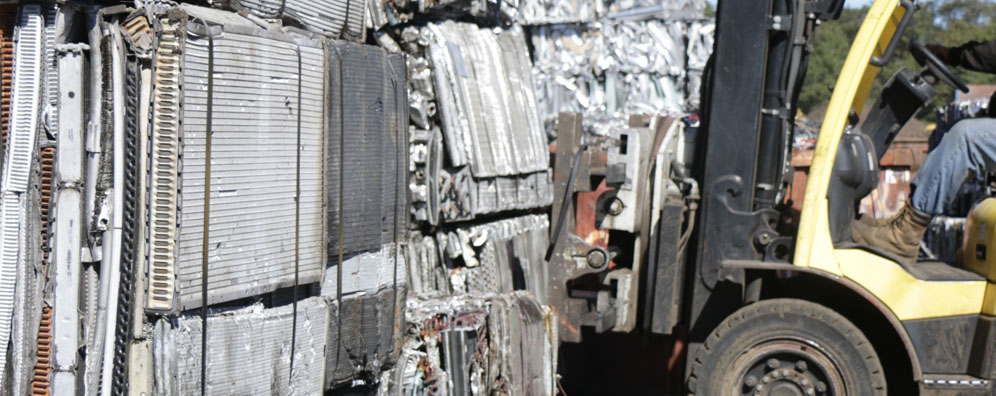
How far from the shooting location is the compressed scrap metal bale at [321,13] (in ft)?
14.4

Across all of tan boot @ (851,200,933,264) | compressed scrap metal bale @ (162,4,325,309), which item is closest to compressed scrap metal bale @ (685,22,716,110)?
tan boot @ (851,200,933,264)

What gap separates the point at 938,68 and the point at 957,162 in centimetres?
51

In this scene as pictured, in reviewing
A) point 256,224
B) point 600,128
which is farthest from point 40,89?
point 600,128

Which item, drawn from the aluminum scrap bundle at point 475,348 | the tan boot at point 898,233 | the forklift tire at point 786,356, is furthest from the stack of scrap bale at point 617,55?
the forklift tire at point 786,356

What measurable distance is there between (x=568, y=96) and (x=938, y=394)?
460 cm

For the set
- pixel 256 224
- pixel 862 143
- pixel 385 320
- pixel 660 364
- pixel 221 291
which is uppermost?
pixel 862 143

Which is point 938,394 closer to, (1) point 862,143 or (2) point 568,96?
(1) point 862,143

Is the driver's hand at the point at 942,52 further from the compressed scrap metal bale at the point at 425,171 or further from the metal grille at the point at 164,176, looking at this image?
the metal grille at the point at 164,176

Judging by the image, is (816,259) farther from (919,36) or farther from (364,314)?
(919,36)

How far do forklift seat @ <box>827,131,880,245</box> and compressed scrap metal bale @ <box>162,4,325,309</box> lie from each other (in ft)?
8.94

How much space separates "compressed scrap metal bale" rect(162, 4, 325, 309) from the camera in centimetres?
367

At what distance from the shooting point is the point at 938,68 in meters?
5.06

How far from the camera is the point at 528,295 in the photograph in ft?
19.4

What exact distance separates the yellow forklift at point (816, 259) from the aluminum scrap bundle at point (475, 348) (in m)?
0.77
